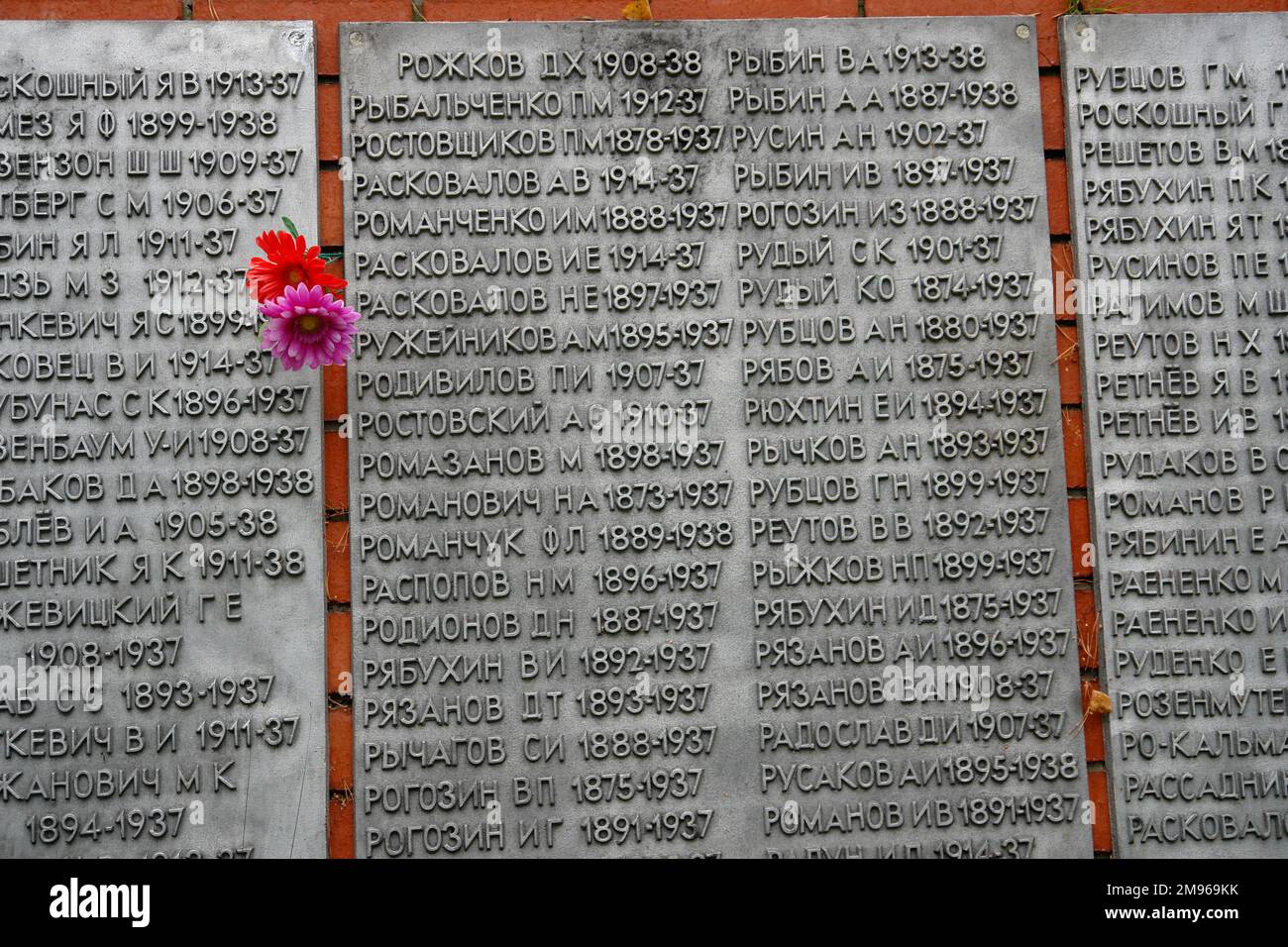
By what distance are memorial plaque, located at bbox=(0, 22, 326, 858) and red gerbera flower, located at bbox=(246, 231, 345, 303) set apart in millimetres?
238

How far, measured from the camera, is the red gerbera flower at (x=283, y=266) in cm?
486

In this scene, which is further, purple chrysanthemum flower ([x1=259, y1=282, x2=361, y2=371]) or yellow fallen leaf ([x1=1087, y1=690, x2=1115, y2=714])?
yellow fallen leaf ([x1=1087, y1=690, x2=1115, y2=714])

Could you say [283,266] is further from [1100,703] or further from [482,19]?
[1100,703]

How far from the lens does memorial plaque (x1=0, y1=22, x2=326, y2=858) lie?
191 inches

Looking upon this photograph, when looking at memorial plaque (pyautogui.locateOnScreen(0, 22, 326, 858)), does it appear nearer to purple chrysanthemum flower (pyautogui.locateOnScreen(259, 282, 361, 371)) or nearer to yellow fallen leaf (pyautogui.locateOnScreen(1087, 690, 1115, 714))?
purple chrysanthemum flower (pyautogui.locateOnScreen(259, 282, 361, 371))

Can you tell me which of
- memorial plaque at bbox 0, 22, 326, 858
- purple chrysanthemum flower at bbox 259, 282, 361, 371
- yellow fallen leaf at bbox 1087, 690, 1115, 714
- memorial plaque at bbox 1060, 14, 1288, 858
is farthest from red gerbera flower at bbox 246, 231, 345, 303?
yellow fallen leaf at bbox 1087, 690, 1115, 714

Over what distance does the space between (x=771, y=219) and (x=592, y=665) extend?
6.51ft

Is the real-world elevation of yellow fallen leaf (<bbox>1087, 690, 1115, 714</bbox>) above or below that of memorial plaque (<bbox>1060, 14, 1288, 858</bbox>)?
below

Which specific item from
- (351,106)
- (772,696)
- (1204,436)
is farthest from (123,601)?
(1204,436)

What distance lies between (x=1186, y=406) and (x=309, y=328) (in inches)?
141

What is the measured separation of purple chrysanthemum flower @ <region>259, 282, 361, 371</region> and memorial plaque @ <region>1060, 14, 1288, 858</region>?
3036 mm

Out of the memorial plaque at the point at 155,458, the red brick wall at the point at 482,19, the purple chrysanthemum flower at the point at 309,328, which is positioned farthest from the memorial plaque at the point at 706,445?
the memorial plaque at the point at 155,458

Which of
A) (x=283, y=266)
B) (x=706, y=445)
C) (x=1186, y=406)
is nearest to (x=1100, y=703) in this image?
(x=1186, y=406)

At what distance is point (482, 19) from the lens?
17.5ft
